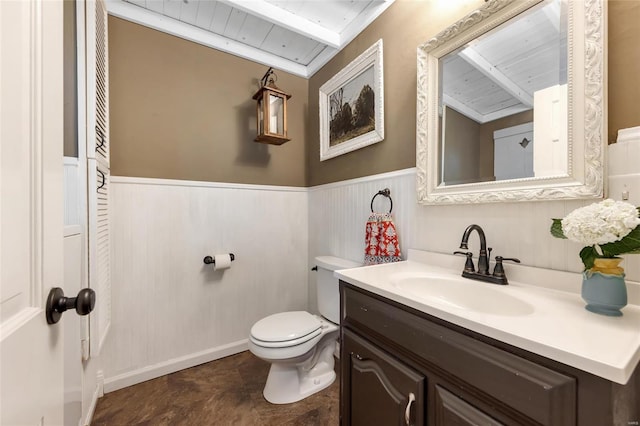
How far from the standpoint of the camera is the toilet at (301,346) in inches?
56.8

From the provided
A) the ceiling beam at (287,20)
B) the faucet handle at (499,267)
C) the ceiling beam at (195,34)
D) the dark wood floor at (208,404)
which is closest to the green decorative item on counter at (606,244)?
the faucet handle at (499,267)

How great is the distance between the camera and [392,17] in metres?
1.55

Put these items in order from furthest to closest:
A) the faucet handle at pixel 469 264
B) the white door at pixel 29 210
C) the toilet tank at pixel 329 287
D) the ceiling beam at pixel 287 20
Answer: the toilet tank at pixel 329 287 < the ceiling beam at pixel 287 20 < the faucet handle at pixel 469 264 < the white door at pixel 29 210

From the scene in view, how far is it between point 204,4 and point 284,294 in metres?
2.14

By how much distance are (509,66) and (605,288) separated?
873 mm

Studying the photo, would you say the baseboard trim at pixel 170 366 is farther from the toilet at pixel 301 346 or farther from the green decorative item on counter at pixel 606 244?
the green decorative item on counter at pixel 606 244

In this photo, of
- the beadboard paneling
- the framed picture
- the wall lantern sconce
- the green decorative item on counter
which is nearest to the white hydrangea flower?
the green decorative item on counter

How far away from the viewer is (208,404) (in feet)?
5.01

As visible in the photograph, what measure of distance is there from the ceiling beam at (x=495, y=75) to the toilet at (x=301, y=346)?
1.19 m

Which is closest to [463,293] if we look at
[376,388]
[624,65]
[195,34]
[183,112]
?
[376,388]

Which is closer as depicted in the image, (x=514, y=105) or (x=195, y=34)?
(x=514, y=105)

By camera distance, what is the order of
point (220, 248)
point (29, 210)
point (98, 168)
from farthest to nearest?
point (220, 248) < point (98, 168) < point (29, 210)

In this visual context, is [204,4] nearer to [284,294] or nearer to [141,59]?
[141,59]

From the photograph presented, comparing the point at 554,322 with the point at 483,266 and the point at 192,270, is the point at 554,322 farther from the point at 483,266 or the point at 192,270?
the point at 192,270
